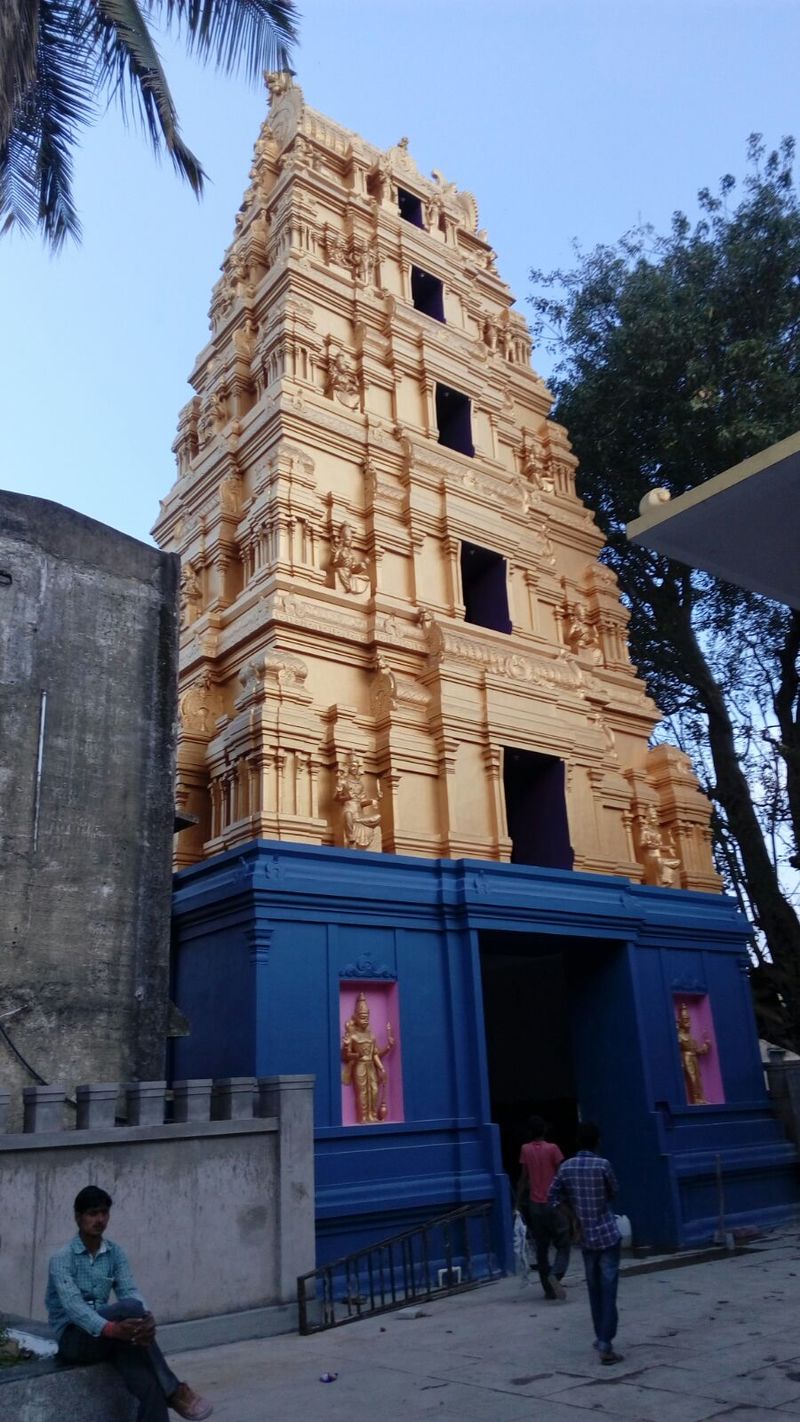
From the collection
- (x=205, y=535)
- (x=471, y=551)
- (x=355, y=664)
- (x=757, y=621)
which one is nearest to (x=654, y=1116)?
(x=355, y=664)

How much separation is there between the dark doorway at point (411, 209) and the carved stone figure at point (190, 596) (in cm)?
867

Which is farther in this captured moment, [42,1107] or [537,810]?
[537,810]

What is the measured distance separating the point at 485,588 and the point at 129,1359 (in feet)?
44.1

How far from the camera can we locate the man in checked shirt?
732 centimetres

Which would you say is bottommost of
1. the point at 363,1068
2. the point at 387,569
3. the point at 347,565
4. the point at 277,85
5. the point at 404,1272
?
the point at 404,1272

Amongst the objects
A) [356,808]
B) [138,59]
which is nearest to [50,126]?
[138,59]

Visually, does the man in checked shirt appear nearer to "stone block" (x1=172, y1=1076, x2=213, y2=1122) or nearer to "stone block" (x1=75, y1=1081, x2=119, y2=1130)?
"stone block" (x1=172, y1=1076, x2=213, y2=1122)

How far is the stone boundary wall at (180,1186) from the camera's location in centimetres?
812

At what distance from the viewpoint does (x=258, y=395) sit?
56.4 feet

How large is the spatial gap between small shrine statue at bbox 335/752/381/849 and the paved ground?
4996mm

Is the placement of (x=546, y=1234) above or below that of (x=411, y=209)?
below

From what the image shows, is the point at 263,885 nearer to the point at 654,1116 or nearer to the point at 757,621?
the point at 654,1116

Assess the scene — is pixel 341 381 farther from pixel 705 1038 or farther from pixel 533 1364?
pixel 533 1364

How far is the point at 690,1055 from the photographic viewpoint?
1504 centimetres
